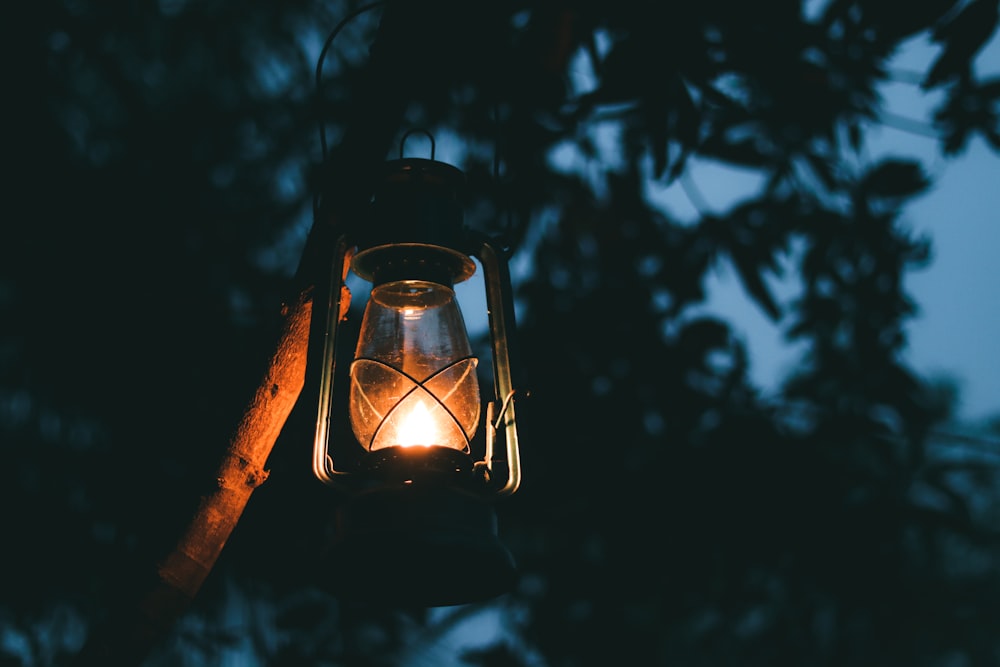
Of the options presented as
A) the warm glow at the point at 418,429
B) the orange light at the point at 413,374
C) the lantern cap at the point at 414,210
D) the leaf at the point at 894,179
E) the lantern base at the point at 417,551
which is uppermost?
the leaf at the point at 894,179

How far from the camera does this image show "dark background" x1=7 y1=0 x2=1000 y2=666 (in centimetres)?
273

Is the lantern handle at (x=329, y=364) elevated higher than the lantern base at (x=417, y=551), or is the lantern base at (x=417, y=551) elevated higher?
the lantern handle at (x=329, y=364)

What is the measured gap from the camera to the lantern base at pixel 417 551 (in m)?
1.24

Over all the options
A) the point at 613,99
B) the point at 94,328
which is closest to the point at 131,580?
the point at 613,99

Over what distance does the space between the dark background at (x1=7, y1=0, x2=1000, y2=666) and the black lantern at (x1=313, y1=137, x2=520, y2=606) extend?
81 cm

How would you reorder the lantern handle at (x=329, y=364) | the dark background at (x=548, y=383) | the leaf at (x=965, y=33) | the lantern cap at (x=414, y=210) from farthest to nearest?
→ the dark background at (x=548, y=383)
the leaf at (x=965, y=33)
the lantern cap at (x=414, y=210)
the lantern handle at (x=329, y=364)

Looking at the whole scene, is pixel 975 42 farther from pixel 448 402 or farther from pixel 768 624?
pixel 768 624

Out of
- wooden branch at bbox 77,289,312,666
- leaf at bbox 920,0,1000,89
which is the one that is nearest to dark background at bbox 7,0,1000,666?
leaf at bbox 920,0,1000,89

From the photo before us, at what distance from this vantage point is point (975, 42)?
1430mm

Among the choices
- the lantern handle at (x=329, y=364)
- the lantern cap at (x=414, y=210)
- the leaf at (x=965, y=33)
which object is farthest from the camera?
the leaf at (x=965, y=33)

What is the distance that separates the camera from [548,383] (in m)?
3.20

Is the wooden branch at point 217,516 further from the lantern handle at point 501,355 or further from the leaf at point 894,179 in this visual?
the leaf at point 894,179

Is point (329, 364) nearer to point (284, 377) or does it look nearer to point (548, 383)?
point (284, 377)

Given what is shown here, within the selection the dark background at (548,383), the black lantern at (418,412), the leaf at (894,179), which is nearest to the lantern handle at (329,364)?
the black lantern at (418,412)
